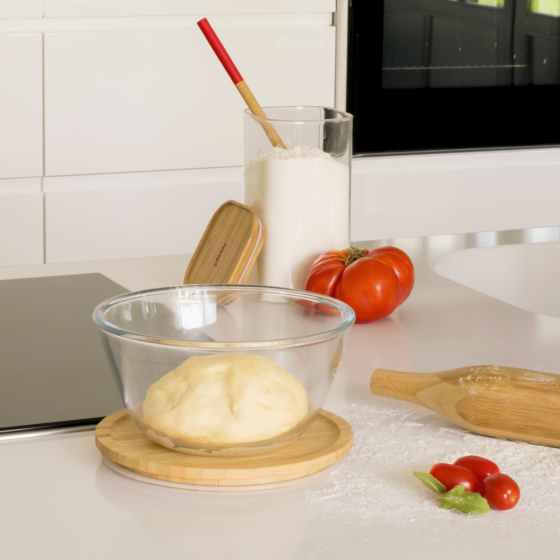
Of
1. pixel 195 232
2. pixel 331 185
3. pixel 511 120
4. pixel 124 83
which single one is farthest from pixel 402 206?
pixel 331 185

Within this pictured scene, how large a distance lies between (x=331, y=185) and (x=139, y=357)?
471 mm

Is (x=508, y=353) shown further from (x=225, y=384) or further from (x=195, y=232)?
(x=195, y=232)

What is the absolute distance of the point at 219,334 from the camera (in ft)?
2.14

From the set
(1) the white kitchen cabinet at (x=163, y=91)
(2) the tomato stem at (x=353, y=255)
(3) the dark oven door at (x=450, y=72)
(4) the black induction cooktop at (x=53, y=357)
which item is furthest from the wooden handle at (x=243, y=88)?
(3) the dark oven door at (x=450, y=72)

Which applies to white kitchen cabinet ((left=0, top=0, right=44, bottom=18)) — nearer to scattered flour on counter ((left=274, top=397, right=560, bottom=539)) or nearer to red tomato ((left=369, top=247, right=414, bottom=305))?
red tomato ((left=369, top=247, right=414, bottom=305))

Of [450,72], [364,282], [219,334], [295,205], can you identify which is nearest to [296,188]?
[295,205]

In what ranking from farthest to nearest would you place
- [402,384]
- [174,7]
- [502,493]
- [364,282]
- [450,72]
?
[450,72] → [174,7] → [364,282] → [402,384] → [502,493]

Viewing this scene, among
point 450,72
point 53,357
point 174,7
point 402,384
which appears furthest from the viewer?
point 450,72

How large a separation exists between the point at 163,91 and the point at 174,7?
197 millimetres

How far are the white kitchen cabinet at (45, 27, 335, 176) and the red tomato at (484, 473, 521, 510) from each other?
163 centimetres

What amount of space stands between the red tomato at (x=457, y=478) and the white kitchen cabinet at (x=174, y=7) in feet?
5.38

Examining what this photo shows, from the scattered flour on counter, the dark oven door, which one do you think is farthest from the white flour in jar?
the dark oven door

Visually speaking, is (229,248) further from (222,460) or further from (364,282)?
(222,460)

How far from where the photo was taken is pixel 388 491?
0.53 meters
